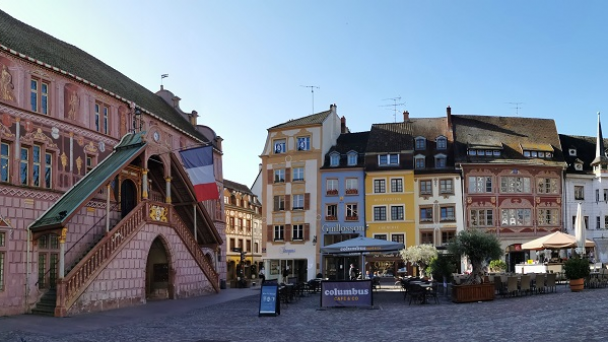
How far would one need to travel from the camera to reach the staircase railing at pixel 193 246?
96.8ft

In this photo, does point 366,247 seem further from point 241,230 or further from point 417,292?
point 241,230

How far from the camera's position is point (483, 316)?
18875mm

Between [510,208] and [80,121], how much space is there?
34.5 metres

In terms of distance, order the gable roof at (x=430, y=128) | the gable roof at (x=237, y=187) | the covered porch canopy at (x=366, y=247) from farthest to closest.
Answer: the gable roof at (x=237, y=187) → the gable roof at (x=430, y=128) → the covered porch canopy at (x=366, y=247)

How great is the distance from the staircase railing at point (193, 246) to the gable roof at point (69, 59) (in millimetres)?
6344

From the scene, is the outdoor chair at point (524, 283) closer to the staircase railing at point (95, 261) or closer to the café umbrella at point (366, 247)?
the café umbrella at point (366, 247)

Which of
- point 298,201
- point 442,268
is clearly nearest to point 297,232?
point 298,201

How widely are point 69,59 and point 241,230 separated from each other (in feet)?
138


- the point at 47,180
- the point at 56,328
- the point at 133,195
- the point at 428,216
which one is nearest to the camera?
the point at 56,328

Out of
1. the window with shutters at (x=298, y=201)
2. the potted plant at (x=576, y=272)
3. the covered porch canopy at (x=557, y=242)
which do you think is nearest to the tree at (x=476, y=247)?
the covered porch canopy at (x=557, y=242)

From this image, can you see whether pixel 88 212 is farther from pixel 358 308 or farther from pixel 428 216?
pixel 428 216

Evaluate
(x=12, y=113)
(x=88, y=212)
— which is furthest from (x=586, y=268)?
(x=12, y=113)

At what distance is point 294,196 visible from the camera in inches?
2029

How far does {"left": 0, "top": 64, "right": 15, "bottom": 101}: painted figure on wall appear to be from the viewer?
22.3 m
